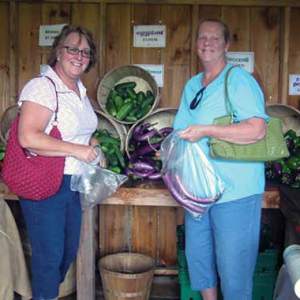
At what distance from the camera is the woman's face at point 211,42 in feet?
7.47

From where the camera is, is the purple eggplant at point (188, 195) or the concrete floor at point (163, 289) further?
the concrete floor at point (163, 289)

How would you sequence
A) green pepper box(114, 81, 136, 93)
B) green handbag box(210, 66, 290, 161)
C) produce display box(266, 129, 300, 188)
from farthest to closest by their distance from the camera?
green pepper box(114, 81, 136, 93), produce display box(266, 129, 300, 188), green handbag box(210, 66, 290, 161)

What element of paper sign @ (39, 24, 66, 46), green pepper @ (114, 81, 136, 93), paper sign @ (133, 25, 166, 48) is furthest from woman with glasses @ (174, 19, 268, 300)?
paper sign @ (39, 24, 66, 46)

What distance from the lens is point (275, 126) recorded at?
227cm

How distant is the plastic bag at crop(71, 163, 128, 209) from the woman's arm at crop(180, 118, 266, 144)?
1.58ft

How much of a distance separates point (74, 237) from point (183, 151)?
0.63 meters

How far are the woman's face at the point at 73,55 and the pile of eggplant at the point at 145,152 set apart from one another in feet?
2.67

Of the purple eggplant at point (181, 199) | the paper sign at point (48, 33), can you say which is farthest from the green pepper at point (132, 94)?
the purple eggplant at point (181, 199)

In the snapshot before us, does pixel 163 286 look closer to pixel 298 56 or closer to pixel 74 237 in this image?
pixel 74 237

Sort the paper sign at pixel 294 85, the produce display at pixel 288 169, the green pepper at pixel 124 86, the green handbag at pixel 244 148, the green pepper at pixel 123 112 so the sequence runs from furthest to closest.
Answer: the paper sign at pixel 294 85 < the green pepper at pixel 124 86 < the green pepper at pixel 123 112 < the produce display at pixel 288 169 < the green handbag at pixel 244 148

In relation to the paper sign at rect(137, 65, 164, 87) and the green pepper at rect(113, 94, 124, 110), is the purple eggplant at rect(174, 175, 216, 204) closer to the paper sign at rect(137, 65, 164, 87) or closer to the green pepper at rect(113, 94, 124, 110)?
the green pepper at rect(113, 94, 124, 110)

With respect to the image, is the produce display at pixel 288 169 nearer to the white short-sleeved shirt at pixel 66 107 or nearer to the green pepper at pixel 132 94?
the green pepper at pixel 132 94

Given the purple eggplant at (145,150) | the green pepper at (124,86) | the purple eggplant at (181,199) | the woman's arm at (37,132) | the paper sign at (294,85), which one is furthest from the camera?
the paper sign at (294,85)

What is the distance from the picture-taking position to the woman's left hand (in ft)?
7.14
